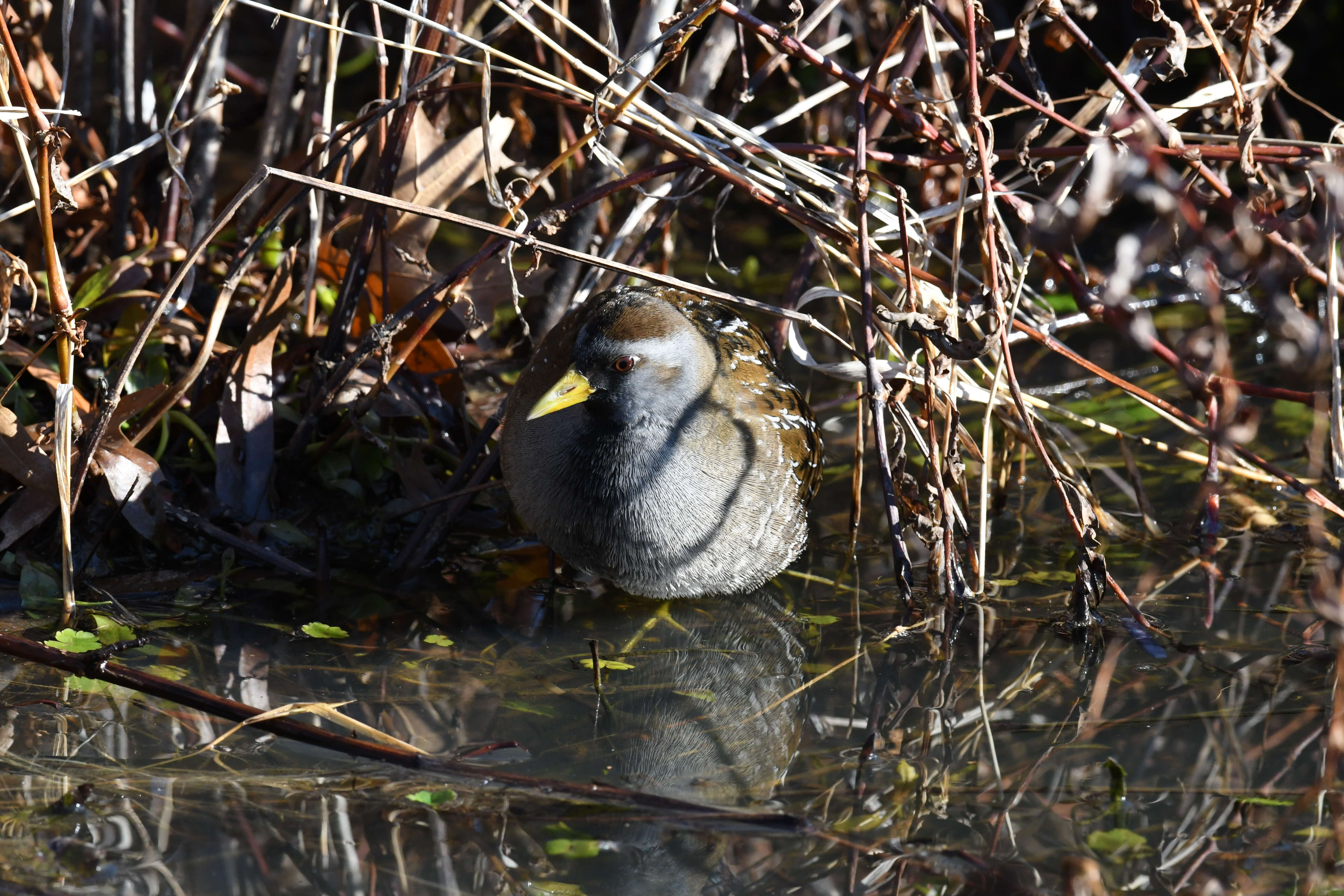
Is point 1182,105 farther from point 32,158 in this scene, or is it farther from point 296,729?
point 32,158

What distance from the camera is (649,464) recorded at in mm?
3105

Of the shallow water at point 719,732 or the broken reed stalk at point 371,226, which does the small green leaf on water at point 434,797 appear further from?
the broken reed stalk at point 371,226

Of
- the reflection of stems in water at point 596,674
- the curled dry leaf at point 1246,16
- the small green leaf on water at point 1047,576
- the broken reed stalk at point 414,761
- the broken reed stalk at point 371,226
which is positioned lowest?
the small green leaf on water at point 1047,576

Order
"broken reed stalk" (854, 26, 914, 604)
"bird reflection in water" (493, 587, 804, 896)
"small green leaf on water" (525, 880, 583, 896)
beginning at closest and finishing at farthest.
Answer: "small green leaf on water" (525, 880, 583, 896)
"bird reflection in water" (493, 587, 804, 896)
"broken reed stalk" (854, 26, 914, 604)

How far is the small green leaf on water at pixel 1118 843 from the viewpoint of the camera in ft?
7.21

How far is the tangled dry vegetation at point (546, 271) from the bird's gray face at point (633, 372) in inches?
5.3

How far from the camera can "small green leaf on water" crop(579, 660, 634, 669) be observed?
297 cm

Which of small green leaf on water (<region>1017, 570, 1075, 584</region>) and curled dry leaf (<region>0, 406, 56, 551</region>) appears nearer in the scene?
curled dry leaf (<region>0, 406, 56, 551</region>)

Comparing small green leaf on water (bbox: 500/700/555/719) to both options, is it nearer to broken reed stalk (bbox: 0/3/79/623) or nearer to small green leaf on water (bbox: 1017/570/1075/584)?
broken reed stalk (bbox: 0/3/79/623)

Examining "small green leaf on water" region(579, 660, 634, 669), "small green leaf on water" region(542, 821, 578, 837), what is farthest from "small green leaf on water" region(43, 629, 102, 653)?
"small green leaf on water" region(542, 821, 578, 837)

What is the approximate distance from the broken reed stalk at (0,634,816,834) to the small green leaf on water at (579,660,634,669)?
55 centimetres

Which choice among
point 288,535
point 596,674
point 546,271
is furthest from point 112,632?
point 546,271

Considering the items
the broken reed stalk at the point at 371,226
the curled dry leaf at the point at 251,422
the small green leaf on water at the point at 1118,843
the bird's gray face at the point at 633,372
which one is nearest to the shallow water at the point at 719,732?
the small green leaf on water at the point at 1118,843

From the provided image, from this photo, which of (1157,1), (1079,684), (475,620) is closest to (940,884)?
(1079,684)
